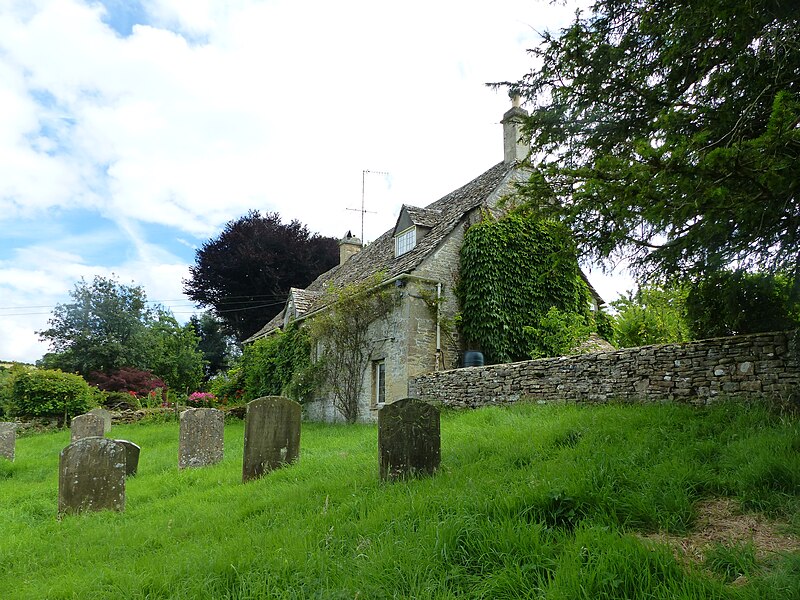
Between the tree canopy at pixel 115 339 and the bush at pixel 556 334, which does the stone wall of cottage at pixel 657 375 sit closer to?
the bush at pixel 556 334

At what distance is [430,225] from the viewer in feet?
66.0

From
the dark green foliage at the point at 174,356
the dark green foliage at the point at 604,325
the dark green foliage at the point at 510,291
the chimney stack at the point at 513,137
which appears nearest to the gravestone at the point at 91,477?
the dark green foliage at the point at 510,291

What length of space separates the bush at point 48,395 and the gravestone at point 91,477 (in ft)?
61.6

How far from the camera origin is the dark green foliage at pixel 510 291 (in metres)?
17.4

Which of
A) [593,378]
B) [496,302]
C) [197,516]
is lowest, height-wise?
[197,516]

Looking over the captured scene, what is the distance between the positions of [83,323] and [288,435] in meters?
30.1

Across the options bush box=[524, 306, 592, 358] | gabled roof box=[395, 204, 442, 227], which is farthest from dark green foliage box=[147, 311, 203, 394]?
bush box=[524, 306, 592, 358]

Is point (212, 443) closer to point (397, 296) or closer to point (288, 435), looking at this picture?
point (288, 435)

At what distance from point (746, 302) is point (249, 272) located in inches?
1370

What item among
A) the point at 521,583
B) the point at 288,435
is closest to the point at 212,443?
the point at 288,435

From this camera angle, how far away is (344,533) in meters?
5.29

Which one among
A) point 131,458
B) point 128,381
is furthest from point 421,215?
point 128,381

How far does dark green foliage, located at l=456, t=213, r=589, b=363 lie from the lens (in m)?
17.4

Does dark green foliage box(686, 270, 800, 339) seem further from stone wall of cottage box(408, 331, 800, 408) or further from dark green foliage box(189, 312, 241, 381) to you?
dark green foliage box(189, 312, 241, 381)
